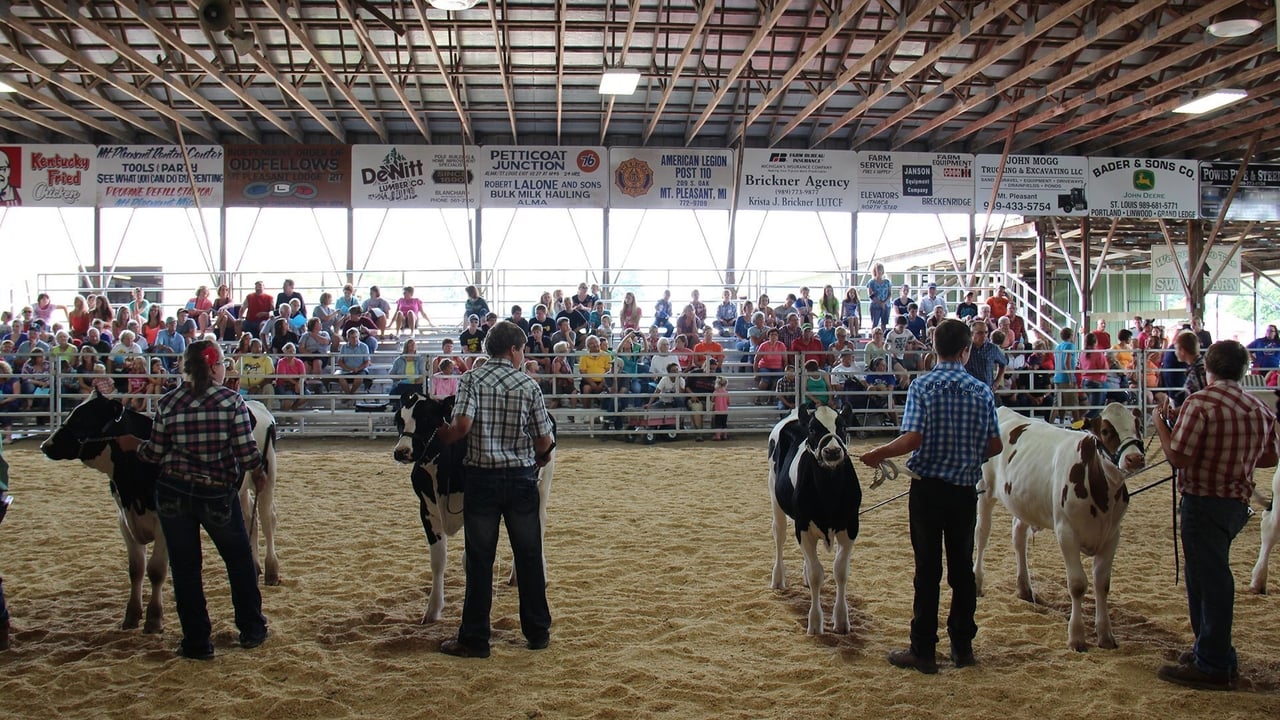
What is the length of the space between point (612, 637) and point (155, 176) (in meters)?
18.6

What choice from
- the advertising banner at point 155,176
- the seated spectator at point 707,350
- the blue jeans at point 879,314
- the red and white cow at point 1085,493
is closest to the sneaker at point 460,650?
the red and white cow at point 1085,493

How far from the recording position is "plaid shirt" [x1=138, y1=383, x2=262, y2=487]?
172 inches

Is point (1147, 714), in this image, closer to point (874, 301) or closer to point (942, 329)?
point (942, 329)

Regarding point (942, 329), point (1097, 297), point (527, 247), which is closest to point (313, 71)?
point (527, 247)

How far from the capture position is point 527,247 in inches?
829

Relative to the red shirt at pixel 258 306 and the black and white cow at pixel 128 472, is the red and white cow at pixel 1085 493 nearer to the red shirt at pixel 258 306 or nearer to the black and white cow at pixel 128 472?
the black and white cow at pixel 128 472

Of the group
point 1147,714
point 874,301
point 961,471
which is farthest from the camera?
point 874,301

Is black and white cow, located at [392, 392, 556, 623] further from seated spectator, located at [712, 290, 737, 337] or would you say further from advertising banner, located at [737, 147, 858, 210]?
advertising banner, located at [737, 147, 858, 210]

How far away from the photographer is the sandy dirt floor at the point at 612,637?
397 cm

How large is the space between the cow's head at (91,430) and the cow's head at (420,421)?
136 cm

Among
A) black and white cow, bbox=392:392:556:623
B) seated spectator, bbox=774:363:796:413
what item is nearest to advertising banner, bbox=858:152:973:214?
seated spectator, bbox=774:363:796:413

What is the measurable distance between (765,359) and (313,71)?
9824 millimetres

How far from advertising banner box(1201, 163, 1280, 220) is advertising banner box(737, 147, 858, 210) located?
8.41 meters

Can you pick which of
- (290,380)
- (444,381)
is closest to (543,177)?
(290,380)
